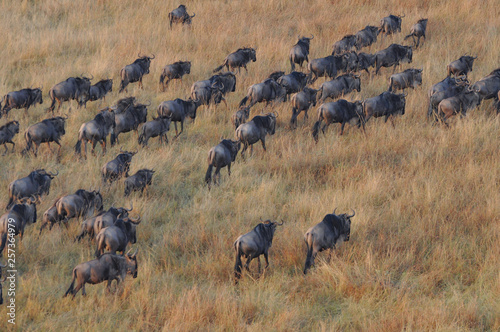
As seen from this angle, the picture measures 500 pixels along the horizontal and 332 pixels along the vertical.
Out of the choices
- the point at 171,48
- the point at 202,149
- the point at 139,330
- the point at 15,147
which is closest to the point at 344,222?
the point at 139,330

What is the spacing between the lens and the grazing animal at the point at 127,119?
389 inches

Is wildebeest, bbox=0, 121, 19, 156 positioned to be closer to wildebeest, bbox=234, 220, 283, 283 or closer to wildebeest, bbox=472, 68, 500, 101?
wildebeest, bbox=234, 220, 283, 283

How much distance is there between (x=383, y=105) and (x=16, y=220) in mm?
6174

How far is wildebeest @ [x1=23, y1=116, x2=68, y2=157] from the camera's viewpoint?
913cm

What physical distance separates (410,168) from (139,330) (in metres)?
4.80

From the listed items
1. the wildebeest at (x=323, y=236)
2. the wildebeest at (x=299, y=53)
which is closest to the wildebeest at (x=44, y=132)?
the wildebeest at (x=323, y=236)

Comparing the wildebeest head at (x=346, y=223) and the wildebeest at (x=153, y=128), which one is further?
the wildebeest at (x=153, y=128)

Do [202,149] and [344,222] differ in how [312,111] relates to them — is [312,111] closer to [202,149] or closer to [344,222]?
[202,149]

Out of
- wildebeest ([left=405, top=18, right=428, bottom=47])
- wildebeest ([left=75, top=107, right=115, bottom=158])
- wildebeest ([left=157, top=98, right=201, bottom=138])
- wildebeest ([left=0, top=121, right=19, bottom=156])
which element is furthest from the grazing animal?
wildebeest ([left=405, top=18, right=428, bottom=47])

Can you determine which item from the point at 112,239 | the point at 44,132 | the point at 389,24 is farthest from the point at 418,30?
the point at 112,239

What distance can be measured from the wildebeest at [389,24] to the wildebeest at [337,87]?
13.4 feet

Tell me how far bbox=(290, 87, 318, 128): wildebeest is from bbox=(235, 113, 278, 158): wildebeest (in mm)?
1039

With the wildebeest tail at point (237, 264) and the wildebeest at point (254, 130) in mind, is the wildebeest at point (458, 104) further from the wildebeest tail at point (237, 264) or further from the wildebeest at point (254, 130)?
the wildebeest tail at point (237, 264)

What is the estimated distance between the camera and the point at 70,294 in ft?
18.6
